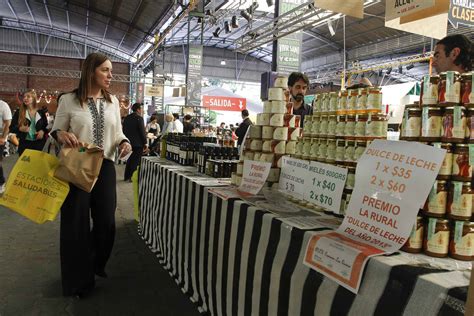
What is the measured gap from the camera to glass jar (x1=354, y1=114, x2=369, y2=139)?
5.50 feet

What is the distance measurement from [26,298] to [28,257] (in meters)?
0.94

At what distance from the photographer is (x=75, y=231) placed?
269 cm

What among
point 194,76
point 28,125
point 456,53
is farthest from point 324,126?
point 194,76

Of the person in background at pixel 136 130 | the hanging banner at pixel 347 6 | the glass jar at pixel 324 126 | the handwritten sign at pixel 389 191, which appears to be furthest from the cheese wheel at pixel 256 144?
the person in background at pixel 136 130

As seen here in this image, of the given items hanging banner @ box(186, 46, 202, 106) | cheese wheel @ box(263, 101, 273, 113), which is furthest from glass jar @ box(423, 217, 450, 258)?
hanging banner @ box(186, 46, 202, 106)

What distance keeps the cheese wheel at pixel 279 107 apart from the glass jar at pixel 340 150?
72 centimetres

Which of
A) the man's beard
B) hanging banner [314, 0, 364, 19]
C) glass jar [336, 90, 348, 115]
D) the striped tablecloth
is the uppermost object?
hanging banner [314, 0, 364, 19]

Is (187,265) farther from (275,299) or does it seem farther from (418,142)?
(418,142)

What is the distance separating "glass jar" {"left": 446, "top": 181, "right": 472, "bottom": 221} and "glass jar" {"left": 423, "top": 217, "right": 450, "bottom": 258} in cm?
4

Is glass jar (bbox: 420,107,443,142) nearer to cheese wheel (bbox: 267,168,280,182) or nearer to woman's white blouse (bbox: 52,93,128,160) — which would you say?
cheese wheel (bbox: 267,168,280,182)

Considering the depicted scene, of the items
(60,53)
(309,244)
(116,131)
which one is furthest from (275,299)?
(60,53)

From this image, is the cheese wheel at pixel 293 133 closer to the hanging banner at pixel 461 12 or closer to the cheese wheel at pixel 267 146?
the cheese wheel at pixel 267 146

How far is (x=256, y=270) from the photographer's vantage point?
5.85ft

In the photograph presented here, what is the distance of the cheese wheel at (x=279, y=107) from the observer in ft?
7.95
